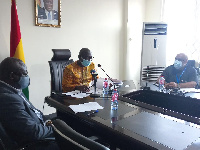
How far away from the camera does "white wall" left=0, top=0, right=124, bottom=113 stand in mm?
2951

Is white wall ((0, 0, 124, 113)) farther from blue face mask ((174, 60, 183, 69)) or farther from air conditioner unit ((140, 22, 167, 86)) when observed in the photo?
blue face mask ((174, 60, 183, 69))

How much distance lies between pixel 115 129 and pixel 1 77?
0.86 meters

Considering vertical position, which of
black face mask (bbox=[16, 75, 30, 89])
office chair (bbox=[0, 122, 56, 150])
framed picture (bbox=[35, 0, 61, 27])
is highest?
framed picture (bbox=[35, 0, 61, 27])

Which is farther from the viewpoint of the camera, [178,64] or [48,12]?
[48,12]

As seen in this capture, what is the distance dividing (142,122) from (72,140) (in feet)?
2.16

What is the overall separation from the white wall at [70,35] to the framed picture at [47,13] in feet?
0.25

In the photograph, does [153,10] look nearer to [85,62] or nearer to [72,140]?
[85,62]

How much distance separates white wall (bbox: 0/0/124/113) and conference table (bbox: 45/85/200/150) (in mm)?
1478

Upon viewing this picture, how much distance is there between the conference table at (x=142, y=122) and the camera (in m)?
1.01

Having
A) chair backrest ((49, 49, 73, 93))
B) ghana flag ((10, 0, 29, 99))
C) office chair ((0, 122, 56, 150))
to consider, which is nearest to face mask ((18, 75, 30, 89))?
office chair ((0, 122, 56, 150))

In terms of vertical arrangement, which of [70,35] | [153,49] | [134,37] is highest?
[134,37]

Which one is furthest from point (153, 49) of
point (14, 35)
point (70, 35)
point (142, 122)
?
point (142, 122)

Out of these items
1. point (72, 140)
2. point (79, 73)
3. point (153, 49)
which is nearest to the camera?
point (72, 140)

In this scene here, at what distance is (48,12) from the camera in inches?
126
